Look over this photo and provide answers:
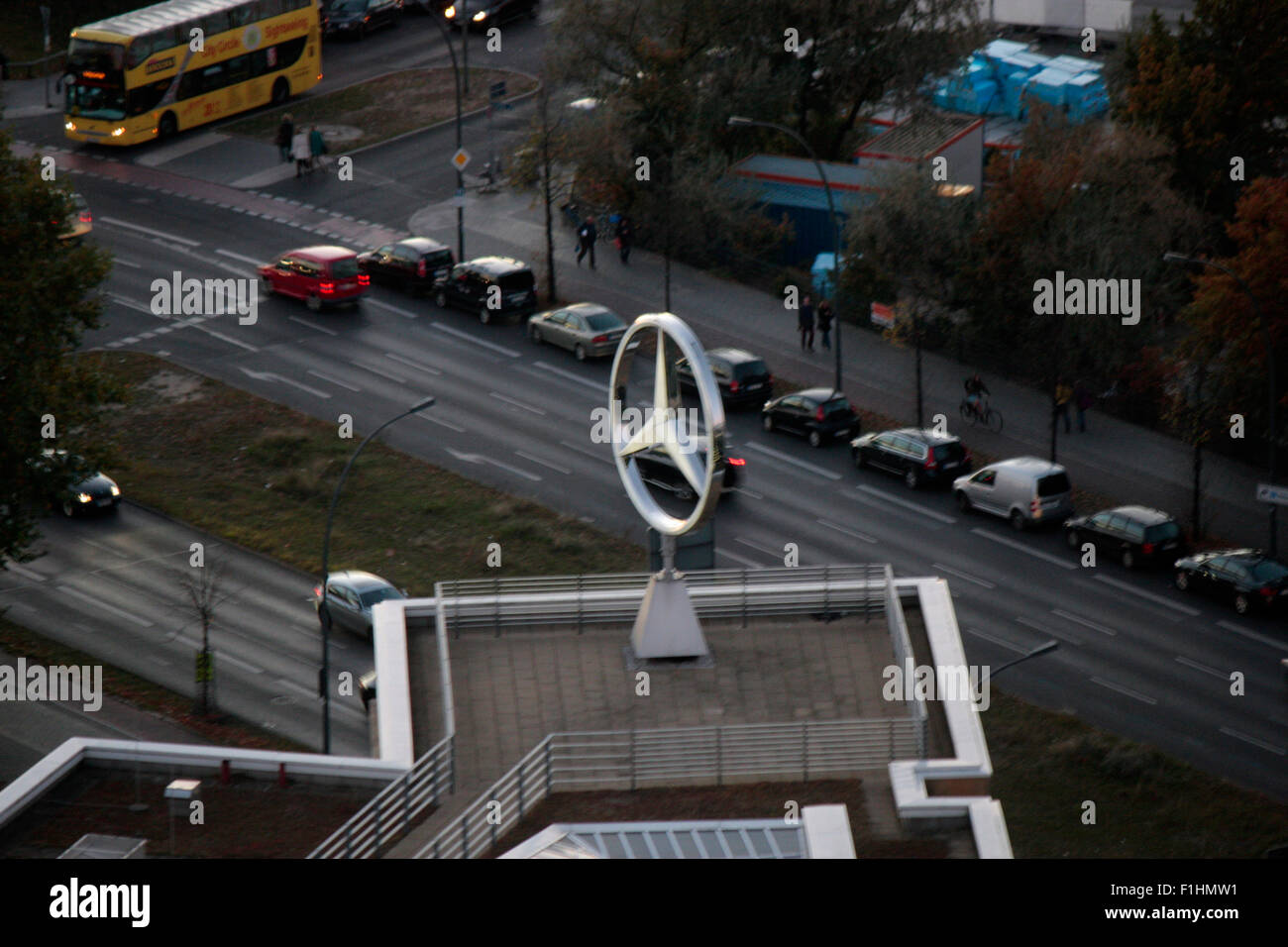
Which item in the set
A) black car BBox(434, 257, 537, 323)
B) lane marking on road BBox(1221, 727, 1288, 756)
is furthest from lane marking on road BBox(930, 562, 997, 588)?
black car BBox(434, 257, 537, 323)

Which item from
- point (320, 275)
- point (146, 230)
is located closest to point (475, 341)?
point (320, 275)

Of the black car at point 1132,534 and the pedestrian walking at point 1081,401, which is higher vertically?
the pedestrian walking at point 1081,401

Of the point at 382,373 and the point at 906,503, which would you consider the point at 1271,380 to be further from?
the point at 382,373

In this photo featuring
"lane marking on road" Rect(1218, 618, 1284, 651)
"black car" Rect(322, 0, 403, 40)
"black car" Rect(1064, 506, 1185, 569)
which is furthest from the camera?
"black car" Rect(322, 0, 403, 40)

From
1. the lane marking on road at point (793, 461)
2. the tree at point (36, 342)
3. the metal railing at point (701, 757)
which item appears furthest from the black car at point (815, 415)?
the metal railing at point (701, 757)

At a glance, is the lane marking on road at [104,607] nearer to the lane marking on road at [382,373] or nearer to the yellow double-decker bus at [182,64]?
the lane marking on road at [382,373]

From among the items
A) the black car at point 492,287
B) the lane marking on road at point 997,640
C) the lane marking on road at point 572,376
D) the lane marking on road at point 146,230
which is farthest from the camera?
the lane marking on road at point 146,230

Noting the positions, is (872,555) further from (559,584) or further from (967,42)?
(967,42)

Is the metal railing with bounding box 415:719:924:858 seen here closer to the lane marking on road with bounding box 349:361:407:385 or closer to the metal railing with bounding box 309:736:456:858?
the metal railing with bounding box 309:736:456:858
